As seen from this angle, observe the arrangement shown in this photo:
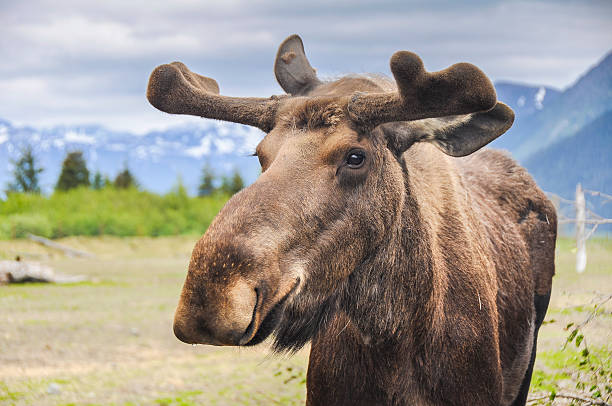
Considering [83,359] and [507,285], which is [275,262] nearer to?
[507,285]

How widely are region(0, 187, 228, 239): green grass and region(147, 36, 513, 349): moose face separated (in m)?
32.3

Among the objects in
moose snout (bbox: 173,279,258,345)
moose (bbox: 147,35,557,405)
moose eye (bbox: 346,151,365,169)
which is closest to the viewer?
moose snout (bbox: 173,279,258,345)

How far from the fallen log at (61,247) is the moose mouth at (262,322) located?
1178 inches

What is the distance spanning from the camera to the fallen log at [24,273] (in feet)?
61.9

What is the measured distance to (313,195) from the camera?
2.99 metres

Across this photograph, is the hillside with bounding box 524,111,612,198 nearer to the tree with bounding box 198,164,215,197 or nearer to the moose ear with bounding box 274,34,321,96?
the moose ear with bounding box 274,34,321,96

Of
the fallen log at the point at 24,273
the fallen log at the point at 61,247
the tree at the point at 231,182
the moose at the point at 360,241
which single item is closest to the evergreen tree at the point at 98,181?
the tree at the point at 231,182

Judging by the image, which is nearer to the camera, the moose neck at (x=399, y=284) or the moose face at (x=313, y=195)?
the moose face at (x=313, y=195)

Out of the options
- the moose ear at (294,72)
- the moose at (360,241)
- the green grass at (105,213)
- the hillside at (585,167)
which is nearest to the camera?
the moose at (360,241)

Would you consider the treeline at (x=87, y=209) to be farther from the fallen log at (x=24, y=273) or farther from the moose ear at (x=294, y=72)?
the moose ear at (x=294, y=72)

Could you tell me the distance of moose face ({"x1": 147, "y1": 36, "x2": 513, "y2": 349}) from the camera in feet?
8.52

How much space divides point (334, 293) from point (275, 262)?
63 centimetres

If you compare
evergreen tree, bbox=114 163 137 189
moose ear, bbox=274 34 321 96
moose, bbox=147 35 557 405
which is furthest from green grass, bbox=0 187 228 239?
moose, bbox=147 35 557 405

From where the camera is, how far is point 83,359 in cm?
1018
